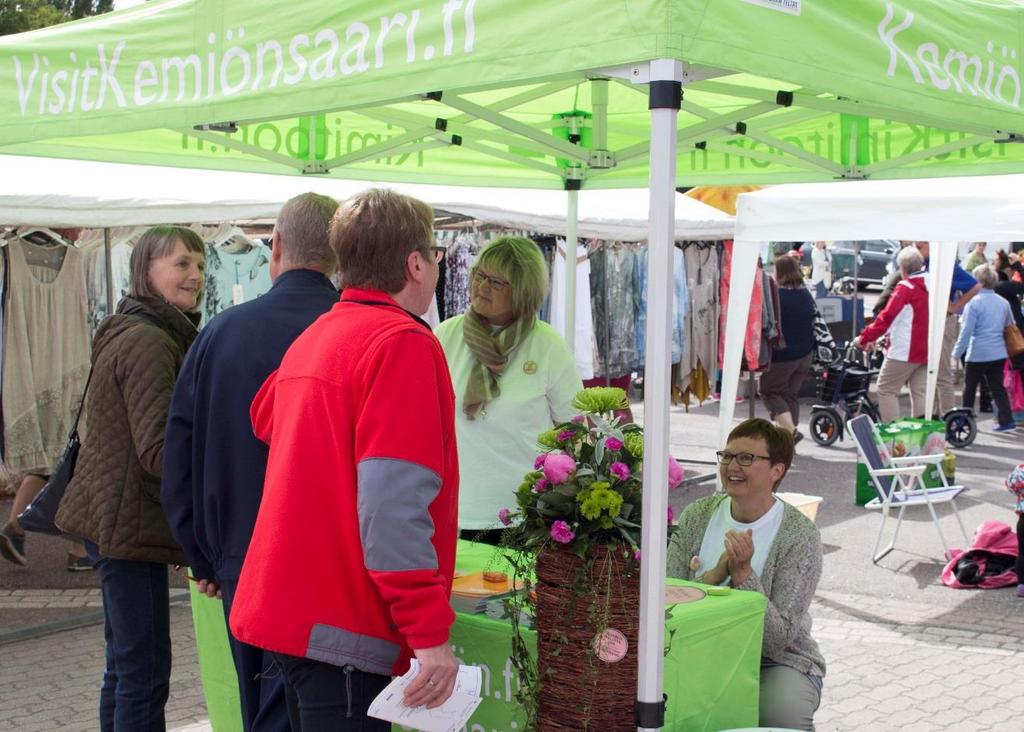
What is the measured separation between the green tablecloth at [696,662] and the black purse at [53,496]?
4.54ft

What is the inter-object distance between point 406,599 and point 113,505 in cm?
153

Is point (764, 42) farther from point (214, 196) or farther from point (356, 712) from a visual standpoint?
point (214, 196)

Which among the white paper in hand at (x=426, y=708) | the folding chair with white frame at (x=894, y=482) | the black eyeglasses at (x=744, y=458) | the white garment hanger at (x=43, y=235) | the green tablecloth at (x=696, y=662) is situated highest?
the white garment hanger at (x=43, y=235)

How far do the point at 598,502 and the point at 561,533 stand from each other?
0.34ft

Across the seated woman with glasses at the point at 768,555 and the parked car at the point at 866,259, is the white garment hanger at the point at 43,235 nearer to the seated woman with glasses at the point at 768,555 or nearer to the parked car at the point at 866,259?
the seated woman with glasses at the point at 768,555

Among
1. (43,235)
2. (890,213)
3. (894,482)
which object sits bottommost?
(894,482)

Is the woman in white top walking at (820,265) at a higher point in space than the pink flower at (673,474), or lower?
higher

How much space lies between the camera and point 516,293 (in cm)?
411

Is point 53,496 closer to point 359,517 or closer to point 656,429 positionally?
point 359,517

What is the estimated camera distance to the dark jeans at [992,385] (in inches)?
515

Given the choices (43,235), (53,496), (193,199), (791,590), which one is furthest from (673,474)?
(43,235)

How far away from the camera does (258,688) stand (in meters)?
2.89

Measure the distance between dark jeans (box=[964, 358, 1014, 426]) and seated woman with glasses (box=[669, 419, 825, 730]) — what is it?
33.0 ft

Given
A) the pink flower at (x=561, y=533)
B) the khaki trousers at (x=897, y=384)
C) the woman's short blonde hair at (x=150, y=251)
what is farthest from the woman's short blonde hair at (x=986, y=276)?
the pink flower at (x=561, y=533)
